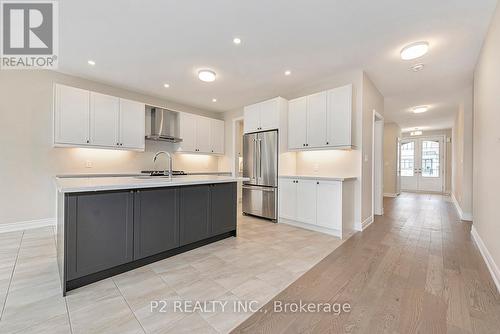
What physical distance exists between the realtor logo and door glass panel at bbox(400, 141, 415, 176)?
11.5 metres

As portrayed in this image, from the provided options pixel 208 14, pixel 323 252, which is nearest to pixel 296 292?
pixel 323 252

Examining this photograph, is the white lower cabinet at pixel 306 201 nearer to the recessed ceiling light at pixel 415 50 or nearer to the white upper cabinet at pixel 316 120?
the white upper cabinet at pixel 316 120

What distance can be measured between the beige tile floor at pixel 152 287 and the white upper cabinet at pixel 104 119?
1825 millimetres

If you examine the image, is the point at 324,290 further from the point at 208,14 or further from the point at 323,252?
the point at 208,14

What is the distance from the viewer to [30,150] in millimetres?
3541

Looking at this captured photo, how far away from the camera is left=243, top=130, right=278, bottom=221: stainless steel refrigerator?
13.6 feet

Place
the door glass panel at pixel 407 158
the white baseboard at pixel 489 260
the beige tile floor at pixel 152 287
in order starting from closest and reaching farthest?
1. the beige tile floor at pixel 152 287
2. the white baseboard at pixel 489 260
3. the door glass panel at pixel 407 158

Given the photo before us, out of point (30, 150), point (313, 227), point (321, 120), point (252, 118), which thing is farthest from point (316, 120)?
point (30, 150)

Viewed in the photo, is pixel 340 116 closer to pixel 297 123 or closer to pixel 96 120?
pixel 297 123

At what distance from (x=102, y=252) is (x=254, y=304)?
1.42m

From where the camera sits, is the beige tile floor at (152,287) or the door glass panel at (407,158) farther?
the door glass panel at (407,158)

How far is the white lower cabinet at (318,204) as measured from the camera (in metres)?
3.25

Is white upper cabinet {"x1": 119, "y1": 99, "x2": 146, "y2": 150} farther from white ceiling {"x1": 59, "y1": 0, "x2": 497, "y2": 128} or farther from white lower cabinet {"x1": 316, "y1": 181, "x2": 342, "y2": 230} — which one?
white lower cabinet {"x1": 316, "y1": 181, "x2": 342, "y2": 230}

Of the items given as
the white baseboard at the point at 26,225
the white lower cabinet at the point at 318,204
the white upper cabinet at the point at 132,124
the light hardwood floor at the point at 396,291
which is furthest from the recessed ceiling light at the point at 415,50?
the white baseboard at the point at 26,225
